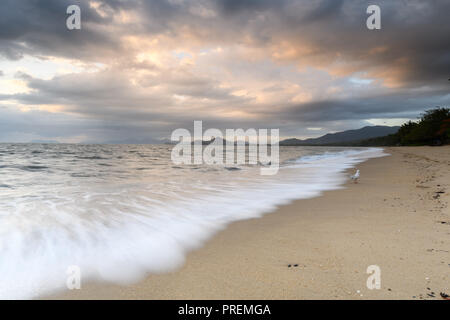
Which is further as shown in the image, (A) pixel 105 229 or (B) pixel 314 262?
(A) pixel 105 229

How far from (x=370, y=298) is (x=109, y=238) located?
146 inches

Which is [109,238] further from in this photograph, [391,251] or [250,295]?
[391,251]

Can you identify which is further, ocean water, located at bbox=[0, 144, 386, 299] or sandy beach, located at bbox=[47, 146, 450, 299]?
ocean water, located at bbox=[0, 144, 386, 299]

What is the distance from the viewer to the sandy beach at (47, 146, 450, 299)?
2.20m

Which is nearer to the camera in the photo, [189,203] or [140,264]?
[140,264]

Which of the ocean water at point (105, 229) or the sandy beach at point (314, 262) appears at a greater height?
the sandy beach at point (314, 262)

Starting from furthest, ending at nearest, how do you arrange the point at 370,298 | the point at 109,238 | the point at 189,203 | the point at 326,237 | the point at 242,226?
the point at 189,203 → the point at 242,226 → the point at 109,238 → the point at 326,237 → the point at 370,298

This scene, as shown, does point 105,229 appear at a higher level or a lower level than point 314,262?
lower

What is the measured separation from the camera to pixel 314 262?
2.70 metres

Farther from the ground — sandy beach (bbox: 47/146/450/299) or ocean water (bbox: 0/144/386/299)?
sandy beach (bbox: 47/146/450/299)

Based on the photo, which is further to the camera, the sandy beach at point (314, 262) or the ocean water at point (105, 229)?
the ocean water at point (105, 229)

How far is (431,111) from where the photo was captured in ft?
208

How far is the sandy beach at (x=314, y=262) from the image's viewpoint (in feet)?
7.20
